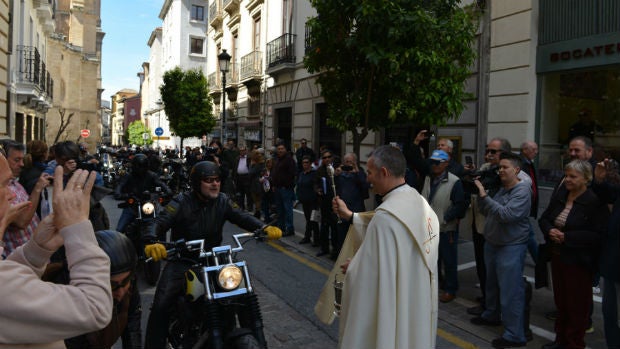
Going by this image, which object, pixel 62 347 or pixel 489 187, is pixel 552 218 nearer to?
pixel 489 187

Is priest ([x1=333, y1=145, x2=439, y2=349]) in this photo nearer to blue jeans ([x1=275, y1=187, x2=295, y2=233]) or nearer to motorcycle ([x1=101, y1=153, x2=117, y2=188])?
blue jeans ([x1=275, y1=187, x2=295, y2=233])

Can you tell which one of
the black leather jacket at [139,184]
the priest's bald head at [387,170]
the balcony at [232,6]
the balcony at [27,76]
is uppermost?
the balcony at [232,6]

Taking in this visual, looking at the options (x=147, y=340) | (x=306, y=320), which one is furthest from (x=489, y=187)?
(x=147, y=340)

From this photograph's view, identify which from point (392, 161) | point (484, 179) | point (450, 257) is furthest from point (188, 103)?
point (392, 161)

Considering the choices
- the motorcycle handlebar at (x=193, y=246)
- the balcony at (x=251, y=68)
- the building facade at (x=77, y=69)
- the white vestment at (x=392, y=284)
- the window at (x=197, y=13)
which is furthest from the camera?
the window at (x=197, y=13)

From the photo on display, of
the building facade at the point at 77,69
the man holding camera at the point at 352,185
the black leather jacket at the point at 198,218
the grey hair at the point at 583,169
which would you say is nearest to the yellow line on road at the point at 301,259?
the man holding camera at the point at 352,185

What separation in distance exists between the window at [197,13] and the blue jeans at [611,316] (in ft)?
169

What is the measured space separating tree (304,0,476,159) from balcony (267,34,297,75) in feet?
31.9

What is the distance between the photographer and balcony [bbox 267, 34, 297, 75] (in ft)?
60.2

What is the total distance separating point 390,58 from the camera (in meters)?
7.47

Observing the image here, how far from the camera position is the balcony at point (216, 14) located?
29.3 m

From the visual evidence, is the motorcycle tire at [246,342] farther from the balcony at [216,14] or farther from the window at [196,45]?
the window at [196,45]

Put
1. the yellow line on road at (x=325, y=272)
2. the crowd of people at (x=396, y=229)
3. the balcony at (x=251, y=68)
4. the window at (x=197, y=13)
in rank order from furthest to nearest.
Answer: the window at (x=197, y=13) → the balcony at (x=251, y=68) → the yellow line on road at (x=325, y=272) → the crowd of people at (x=396, y=229)

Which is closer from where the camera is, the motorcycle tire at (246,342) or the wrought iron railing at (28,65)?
the motorcycle tire at (246,342)
